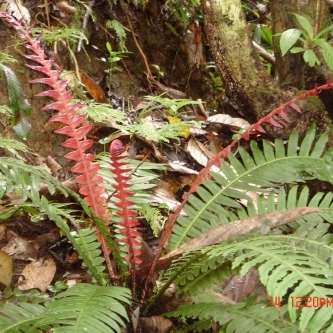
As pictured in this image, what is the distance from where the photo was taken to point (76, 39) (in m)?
3.37

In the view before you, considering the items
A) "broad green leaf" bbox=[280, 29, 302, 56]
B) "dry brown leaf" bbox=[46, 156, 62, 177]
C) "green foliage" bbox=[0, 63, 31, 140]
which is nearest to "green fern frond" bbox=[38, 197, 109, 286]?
"green foliage" bbox=[0, 63, 31, 140]

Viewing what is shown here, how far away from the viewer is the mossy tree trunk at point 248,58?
2645mm

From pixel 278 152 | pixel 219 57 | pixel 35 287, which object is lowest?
pixel 35 287

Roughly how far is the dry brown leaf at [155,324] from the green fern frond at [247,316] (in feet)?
0.53

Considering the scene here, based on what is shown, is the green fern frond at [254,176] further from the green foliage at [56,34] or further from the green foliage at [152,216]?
the green foliage at [56,34]

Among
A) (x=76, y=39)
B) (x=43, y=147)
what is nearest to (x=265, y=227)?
(x=43, y=147)

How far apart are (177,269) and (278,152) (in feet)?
2.27

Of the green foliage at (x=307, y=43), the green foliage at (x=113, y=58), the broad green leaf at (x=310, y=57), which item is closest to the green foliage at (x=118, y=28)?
the green foliage at (x=113, y=58)

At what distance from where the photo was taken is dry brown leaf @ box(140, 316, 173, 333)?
184 centimetres

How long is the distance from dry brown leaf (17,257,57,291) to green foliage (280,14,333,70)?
1.46 metres

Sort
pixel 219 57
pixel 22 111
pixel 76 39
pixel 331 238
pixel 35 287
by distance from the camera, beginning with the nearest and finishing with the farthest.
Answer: pixel 331 238 → pixel 35 287 → pixel 22 111 → pixel 219 57 → pixel 76 39

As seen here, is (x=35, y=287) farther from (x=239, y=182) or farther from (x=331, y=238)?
(x=331, y=238)

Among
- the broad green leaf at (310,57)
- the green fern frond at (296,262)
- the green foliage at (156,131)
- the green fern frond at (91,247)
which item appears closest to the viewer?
the green fern frond at (296,262)

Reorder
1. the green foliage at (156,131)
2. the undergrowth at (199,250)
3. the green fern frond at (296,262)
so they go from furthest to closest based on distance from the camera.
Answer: the green foliage at (156,131), the undergrowth at (199,250), the green fern frond at (296,262)
